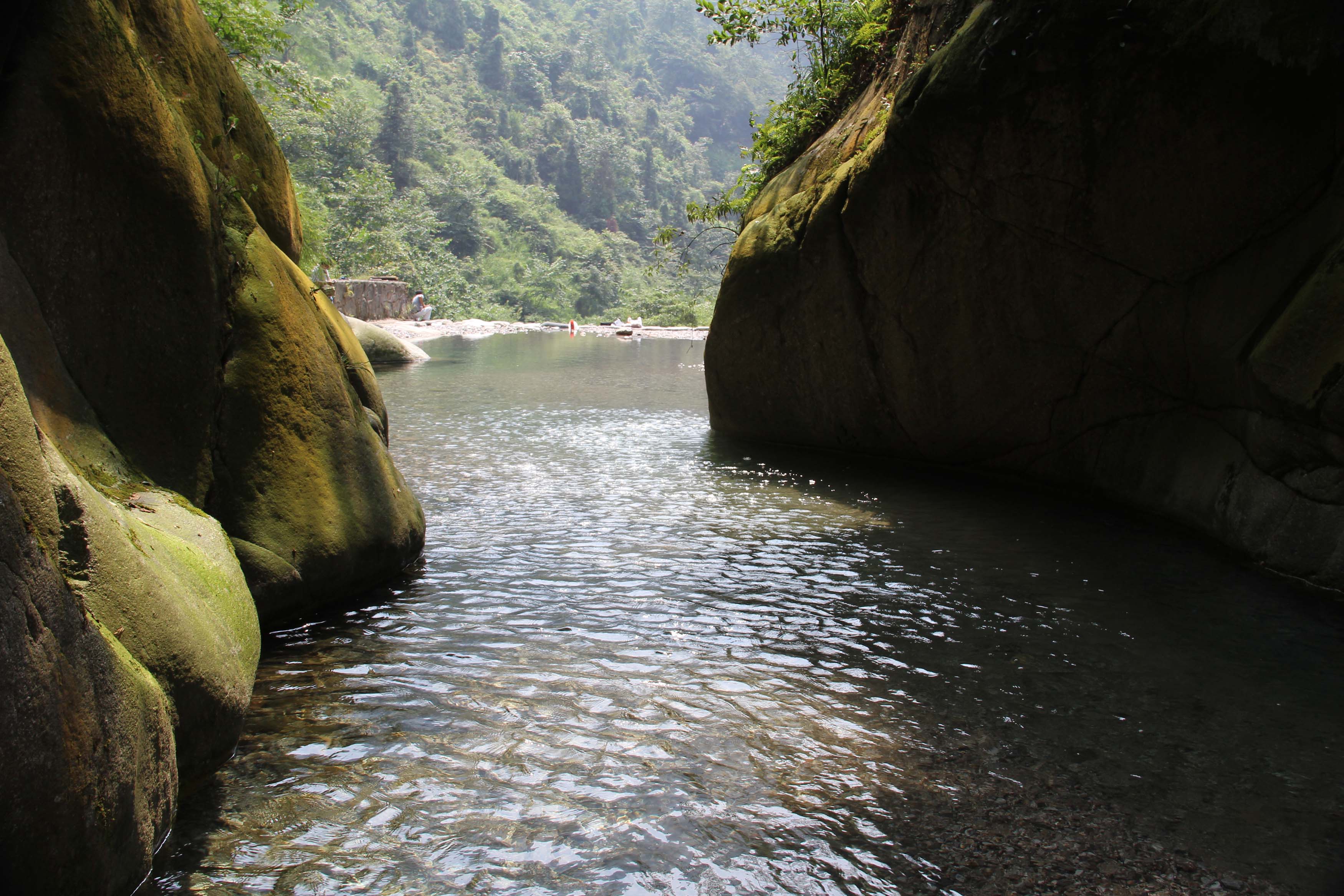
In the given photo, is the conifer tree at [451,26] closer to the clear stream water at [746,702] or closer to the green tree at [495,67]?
the green tree at [495,67]

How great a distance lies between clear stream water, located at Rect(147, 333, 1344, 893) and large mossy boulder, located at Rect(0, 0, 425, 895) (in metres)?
0.44

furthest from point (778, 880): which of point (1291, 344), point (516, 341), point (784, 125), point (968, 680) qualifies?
point (516, 341)

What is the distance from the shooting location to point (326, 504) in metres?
5.68

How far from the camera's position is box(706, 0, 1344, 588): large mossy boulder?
20.9ft

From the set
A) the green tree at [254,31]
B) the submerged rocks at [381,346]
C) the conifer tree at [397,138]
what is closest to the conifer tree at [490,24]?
the conifer tree at [397,138]

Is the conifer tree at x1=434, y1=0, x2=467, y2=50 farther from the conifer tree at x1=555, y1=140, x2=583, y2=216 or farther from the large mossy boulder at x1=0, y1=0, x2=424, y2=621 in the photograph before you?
the large mossy boulder at x1=0, y1=0, x2=424, y2=621

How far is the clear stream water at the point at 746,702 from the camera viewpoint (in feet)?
10.8

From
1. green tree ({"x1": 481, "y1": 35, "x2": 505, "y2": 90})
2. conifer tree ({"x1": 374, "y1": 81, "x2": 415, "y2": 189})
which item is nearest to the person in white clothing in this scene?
conifer tree ({"x1": 374, "y1": 81, "x2": 415, "y2": 189})

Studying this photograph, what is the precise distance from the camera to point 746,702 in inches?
179

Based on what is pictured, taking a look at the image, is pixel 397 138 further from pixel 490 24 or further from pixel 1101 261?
pixel 1101 261

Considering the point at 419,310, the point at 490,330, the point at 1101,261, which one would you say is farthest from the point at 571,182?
the point at 1101,261

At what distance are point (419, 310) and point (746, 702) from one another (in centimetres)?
4205

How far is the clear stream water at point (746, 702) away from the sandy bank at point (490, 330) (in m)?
28.1

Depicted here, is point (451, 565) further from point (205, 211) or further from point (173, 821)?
point (173, 821)
